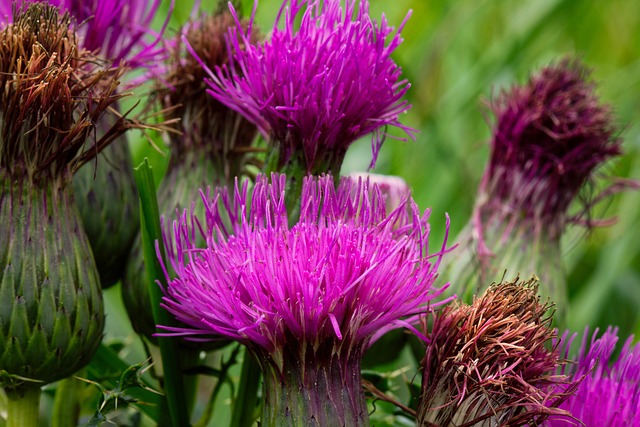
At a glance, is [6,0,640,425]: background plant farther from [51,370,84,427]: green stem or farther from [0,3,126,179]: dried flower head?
[0,3,126,179]: dried flower head

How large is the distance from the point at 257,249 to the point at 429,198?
157 centimetres

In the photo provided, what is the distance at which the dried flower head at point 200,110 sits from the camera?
1358 mm

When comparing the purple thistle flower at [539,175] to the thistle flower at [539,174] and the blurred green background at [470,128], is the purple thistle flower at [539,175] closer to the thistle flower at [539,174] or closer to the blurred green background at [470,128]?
the thistle flower at [539,174]

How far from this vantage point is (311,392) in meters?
1.04

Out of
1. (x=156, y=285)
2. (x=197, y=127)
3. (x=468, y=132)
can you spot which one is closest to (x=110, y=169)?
(x=197, y=127)

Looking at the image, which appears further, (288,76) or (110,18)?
(110,18)

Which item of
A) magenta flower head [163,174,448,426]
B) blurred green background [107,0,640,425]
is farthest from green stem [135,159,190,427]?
blurred green background [107,0,640,425]

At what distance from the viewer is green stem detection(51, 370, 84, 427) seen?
4.43 feet

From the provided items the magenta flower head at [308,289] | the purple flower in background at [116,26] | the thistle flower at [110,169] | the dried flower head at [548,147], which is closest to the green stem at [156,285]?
the magenta flower head at [308,289]

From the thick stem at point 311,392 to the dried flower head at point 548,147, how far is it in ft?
2.09

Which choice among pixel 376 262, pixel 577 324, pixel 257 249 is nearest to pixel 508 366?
pixel 376 262

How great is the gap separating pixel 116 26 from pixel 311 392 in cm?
67

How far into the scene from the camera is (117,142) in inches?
53.9

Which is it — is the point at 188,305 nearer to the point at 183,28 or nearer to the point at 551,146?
the point at 183,28
